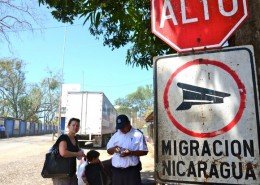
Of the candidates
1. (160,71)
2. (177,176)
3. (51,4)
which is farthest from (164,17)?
(51,4)

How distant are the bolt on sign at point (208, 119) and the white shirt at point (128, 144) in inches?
131

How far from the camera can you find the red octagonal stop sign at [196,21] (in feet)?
6.81

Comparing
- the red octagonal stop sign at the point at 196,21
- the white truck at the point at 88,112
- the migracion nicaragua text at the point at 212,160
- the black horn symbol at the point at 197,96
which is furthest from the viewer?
the white truck at the point at 88,112

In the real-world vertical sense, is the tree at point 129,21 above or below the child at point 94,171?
above

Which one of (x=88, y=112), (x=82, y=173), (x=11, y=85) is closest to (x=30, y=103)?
(x=11, y=85)

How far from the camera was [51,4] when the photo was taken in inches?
252

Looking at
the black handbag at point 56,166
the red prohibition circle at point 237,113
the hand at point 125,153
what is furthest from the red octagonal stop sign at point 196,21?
the black handbag at point 56,166

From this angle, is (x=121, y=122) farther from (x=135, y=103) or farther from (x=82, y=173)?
(x=135, y=103)

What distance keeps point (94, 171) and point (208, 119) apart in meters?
4.88

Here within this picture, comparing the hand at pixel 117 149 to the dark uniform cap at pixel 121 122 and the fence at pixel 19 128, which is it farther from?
the fence at pixel 19 128

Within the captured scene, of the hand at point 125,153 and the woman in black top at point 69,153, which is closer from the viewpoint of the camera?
the hand at point 125,153

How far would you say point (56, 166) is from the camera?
18.2 ft

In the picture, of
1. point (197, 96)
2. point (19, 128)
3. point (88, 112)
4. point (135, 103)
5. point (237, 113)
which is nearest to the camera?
point (237, 113)

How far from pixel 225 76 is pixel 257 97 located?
19cm
